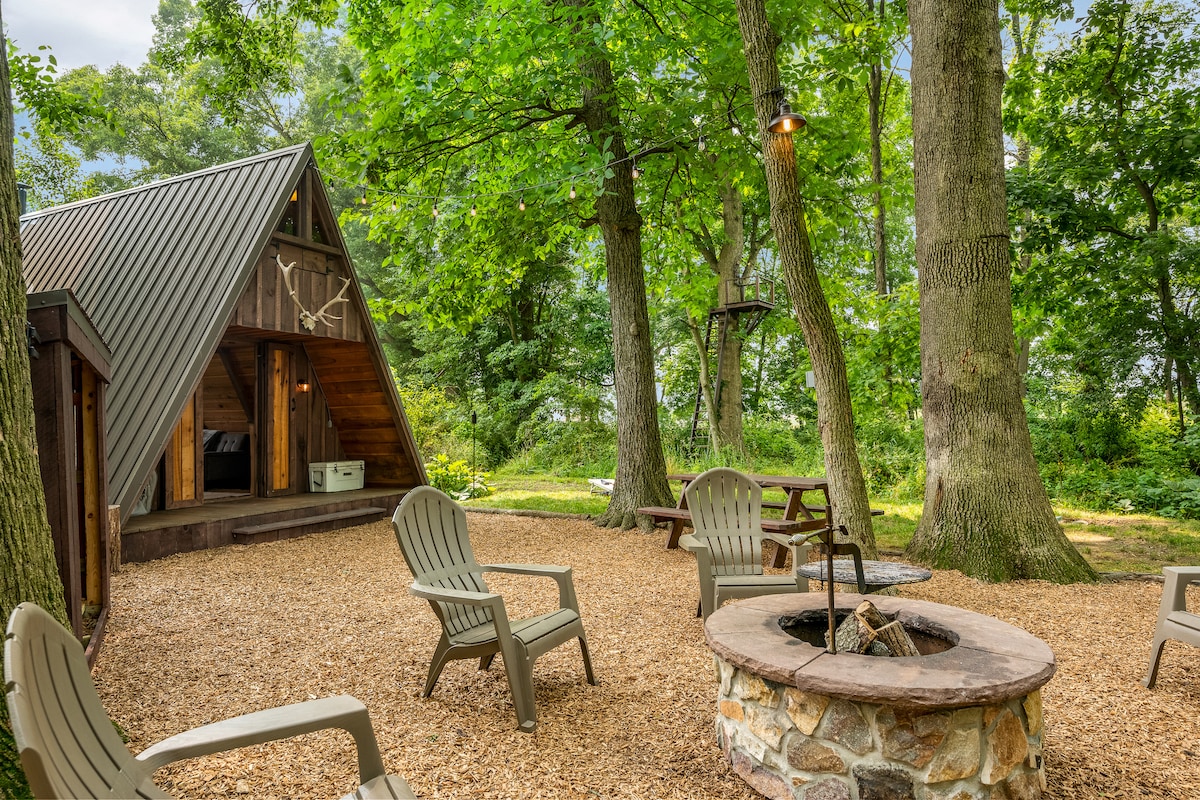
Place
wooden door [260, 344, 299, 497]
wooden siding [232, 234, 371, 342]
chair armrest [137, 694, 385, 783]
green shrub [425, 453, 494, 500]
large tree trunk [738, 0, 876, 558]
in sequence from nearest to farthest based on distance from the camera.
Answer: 1. chair armrest [137, 694, 385, 783]
2. large tree trunk [738, 0, 876, 558]
3. wooden siding [232, 234, 371, 342]
4. wooden door [260, 344, 299, 497]
5. green shrub [425, 453, 494, 500]

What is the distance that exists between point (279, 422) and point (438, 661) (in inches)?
267

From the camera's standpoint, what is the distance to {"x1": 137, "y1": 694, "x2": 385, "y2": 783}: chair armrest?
173 centimetres

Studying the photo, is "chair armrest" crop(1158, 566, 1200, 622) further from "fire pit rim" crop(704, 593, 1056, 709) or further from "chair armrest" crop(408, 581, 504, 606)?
"chair armrest" crop(408, 581, 504, 606)

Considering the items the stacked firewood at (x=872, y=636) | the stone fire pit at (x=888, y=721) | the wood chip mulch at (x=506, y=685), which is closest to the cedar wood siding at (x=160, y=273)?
the wood chip mulch at (x=506, y=685)

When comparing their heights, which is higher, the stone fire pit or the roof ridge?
the roof ridge

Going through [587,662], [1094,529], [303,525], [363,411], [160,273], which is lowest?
[1094,529]

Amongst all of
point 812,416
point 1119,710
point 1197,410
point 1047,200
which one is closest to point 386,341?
point 812,416

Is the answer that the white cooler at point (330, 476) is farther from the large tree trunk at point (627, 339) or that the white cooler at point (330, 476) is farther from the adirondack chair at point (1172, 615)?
the adirondack chair at point (1172, 615)

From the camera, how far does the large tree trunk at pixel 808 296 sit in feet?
18.3

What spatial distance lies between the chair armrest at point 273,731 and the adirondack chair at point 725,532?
275cm

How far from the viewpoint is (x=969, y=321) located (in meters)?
5.79

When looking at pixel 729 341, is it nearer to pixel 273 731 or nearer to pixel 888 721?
pixel 888 721

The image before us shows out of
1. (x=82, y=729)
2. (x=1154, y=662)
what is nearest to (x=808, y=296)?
(x=1154, y=662)

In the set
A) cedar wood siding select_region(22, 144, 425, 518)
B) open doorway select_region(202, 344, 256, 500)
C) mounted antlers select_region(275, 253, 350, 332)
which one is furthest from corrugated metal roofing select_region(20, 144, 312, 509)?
open doorway select_region(202, 344, 256, 500)
